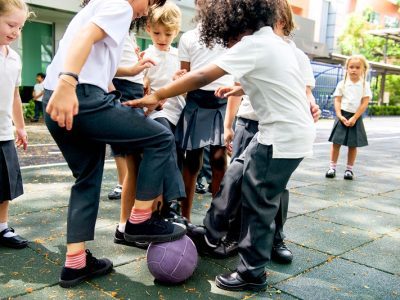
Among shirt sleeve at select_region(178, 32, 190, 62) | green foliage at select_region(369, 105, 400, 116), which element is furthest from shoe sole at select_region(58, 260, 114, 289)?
green foliage at select_region(369, 105, 400, 116)

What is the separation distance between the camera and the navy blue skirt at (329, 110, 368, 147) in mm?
6555

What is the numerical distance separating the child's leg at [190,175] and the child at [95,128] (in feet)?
2.80

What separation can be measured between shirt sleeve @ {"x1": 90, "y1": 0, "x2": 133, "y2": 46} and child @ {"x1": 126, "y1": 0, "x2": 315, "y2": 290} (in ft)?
1.22

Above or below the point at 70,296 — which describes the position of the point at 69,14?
above

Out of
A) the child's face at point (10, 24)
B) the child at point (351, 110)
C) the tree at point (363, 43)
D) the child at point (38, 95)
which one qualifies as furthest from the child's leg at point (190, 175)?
the tree at point (363, 43)

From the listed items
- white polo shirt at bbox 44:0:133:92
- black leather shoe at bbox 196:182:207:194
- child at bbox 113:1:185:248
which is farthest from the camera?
black leather shoe at bbox 196:182:207:194

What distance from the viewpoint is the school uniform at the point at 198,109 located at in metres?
3.59

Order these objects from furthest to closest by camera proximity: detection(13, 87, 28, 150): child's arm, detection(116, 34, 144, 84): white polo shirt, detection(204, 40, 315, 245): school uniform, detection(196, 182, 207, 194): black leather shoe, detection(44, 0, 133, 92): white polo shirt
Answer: detection(196, 182, 207, 194): black leather shoe → detection(116, 34, 144, 84): white polo shirt → detection(13, 87, 28, 150): child's arm → detection(204, 40, 315, 245): school uniform → detection(44, 0, 133, 92): white polo shirt

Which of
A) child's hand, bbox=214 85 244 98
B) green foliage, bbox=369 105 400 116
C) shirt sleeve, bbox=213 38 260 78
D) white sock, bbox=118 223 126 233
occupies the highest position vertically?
shirt sleeve, bbox=213 38 260 78

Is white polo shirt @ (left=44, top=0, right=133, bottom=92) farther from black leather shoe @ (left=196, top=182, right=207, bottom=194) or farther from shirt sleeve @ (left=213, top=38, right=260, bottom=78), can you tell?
black leather shoe @ (left=196, top=182, right=207, bottom=194)

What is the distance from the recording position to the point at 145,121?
2.47 meters

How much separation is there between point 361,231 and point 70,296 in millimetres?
2564

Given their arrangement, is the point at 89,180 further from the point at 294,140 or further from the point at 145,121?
the point at 294,140

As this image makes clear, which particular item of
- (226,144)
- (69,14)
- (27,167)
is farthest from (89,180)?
(69,14)
